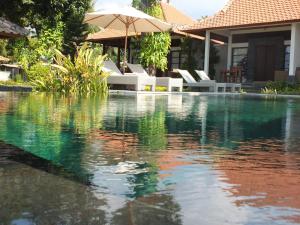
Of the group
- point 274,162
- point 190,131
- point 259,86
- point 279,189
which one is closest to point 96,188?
point 279,189

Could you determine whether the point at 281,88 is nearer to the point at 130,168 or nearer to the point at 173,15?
the point at 173,15

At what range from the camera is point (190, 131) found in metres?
5.11

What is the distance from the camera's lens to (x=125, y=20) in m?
19.0

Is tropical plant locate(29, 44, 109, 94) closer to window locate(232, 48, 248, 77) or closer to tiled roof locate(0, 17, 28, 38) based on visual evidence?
tiled roof locate(0, 17, 28, 38)

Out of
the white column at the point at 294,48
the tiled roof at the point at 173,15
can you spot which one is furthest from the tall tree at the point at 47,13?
→ the white column at the point at 294,48

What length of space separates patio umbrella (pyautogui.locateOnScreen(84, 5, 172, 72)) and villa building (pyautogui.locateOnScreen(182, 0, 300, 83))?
4.58 m

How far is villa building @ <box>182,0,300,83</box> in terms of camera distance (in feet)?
66.3

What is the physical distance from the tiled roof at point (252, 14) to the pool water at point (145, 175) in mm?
15846

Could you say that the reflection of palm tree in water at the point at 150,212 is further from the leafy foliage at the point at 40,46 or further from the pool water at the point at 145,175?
the leafy foliage at the point at 40,46

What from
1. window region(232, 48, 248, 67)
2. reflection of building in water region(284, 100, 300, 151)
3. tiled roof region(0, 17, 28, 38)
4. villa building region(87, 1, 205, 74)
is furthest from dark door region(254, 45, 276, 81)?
reflection of building in water region(284, 100, 300, 151)

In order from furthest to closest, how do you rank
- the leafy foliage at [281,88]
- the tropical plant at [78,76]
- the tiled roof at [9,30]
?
the leafy foliage at [281,88]
the tropical plant at [78,76]
the tiled roof at [9,30]

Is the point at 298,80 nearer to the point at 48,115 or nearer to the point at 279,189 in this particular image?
the point at 48,115

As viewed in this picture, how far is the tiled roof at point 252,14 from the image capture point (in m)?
20.0

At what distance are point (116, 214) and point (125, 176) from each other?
806mm
